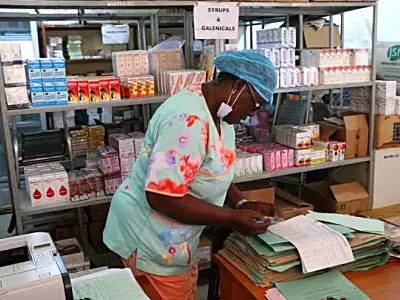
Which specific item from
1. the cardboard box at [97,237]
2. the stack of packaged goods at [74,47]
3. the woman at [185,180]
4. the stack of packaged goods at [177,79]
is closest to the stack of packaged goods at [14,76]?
the stack of packaged goods at [177,79]

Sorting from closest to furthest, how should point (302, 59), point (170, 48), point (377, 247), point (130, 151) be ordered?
point (377, 247), point (130, 151), point (170, 48), point (302, 59)

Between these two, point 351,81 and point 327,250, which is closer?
point 327,250

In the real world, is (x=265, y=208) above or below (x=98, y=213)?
above

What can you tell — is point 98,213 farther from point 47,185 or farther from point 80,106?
point 80,106

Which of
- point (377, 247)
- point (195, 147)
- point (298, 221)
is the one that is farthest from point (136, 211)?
point (377, 247)

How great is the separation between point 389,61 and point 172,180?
146 inches

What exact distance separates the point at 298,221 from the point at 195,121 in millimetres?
595

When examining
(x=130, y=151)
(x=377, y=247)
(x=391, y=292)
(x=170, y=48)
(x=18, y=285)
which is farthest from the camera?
(x=170, y=48)

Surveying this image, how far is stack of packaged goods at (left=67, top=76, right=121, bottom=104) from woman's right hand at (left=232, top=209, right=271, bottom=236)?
129 cm

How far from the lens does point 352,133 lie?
3.25 meters

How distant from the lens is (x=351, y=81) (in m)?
3.19

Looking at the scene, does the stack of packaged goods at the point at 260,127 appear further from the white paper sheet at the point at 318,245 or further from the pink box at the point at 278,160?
the white paper sheet at the point at 318,245

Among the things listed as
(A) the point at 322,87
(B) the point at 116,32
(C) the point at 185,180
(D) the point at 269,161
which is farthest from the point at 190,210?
(B) the point at 116,32

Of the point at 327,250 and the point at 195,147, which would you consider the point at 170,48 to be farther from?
the point at 327,250
